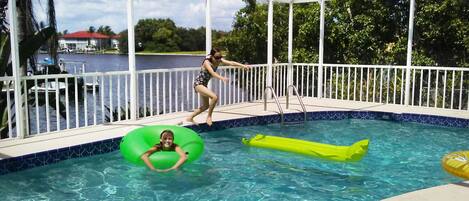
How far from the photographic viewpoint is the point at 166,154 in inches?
183

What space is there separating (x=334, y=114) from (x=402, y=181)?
3606mm

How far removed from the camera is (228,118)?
7.40 metres

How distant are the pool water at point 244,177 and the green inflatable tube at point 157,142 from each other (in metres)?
0.18

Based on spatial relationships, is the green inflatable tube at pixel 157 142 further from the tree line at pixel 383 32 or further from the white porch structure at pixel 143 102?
the tree line at pixel 383 32

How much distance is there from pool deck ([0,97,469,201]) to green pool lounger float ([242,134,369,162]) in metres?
1.41

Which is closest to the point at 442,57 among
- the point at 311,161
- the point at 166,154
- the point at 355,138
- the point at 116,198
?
the point at 355,138

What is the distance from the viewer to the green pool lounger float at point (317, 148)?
16.9ft

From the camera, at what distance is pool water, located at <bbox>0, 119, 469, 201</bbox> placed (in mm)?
4281

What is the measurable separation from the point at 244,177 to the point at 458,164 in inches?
80.5

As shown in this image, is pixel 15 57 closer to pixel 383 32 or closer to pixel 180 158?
pixel 180 158

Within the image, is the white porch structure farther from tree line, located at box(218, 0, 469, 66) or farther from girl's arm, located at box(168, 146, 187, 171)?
girl's arm, located at box(168, 146, 187, 171)

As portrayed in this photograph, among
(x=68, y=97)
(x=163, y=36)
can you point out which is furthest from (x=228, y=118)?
(x=163, y=36)

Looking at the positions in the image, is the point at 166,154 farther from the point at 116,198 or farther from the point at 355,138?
the point at 355,138

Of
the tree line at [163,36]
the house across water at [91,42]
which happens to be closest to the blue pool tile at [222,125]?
the tree line at [163,36]
